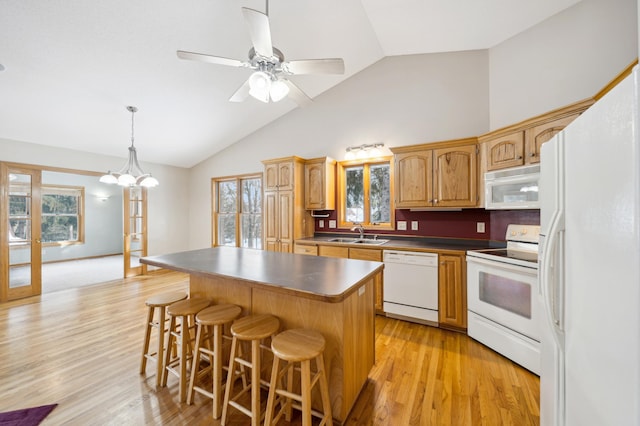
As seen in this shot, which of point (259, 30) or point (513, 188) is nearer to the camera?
point (259, 30)

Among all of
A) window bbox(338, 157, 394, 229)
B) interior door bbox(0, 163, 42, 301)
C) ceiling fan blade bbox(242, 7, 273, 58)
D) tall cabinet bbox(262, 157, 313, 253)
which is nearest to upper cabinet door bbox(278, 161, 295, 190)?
tall cabinet bbox(262, 157, 313, 253)

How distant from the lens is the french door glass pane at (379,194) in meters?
3.91

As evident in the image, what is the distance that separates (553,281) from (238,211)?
5320mm

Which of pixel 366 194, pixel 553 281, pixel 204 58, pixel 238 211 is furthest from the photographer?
pixel 238 211

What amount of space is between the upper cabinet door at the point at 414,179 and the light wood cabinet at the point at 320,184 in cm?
112

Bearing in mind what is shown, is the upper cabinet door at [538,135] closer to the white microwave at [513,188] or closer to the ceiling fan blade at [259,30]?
the white microwave at [513,188]

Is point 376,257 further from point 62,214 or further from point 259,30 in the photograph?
point 62,214

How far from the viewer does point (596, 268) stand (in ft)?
2.56

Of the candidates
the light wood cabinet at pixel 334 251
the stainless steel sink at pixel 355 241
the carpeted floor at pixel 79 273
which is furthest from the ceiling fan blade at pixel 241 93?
the carpeted floor at pixel 79 273

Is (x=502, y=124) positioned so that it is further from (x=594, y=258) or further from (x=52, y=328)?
(x=52, y=328)

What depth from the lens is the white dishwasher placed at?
9.62ft

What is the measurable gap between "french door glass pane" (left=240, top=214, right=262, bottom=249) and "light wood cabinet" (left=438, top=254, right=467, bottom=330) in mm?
3608

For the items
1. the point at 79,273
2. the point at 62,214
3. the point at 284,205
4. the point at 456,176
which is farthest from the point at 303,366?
the point at 62,214

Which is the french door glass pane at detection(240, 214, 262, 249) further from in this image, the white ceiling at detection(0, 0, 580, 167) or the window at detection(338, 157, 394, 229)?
the white ceiling at detection(0, 0, 580, 167)
